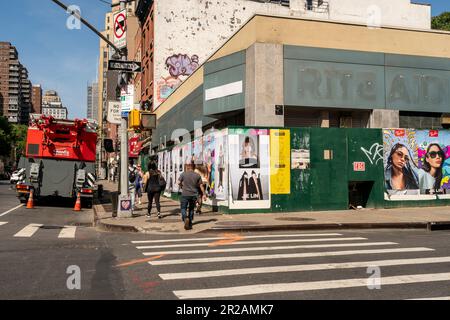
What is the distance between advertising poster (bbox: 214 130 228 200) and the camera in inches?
633

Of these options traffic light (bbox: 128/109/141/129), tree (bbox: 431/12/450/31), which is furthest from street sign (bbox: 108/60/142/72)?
tree (bbox: 431/12/450/31)

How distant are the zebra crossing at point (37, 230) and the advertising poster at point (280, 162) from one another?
7045mm

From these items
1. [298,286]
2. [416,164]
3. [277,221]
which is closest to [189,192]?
[277,221]

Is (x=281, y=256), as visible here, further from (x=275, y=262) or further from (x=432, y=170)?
(x=432, y=170)

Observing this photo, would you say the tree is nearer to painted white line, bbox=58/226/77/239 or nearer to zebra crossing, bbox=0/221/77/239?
painted white line, bbox=58/226/77/239

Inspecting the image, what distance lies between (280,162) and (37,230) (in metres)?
8.45

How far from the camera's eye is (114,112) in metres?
14.9

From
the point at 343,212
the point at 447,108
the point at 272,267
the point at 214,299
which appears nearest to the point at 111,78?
the point at 343,212

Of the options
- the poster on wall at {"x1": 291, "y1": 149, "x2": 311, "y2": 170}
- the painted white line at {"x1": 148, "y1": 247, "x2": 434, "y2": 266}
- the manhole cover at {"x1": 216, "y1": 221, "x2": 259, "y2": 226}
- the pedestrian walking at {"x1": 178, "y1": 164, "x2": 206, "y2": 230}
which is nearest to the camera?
the painted white line at {"x1": 148, "y1": 247, "x2": 434, "y2": 266}

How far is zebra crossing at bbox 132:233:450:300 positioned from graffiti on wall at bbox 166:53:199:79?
2692 cm

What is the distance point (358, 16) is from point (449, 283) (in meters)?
34.5

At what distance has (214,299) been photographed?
17.3 feet

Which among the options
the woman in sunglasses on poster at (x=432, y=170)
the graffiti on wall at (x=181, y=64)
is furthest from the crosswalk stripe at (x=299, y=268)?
the graffiti on wall at (x=181, y=64)

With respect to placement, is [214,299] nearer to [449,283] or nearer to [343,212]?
[449,283]
